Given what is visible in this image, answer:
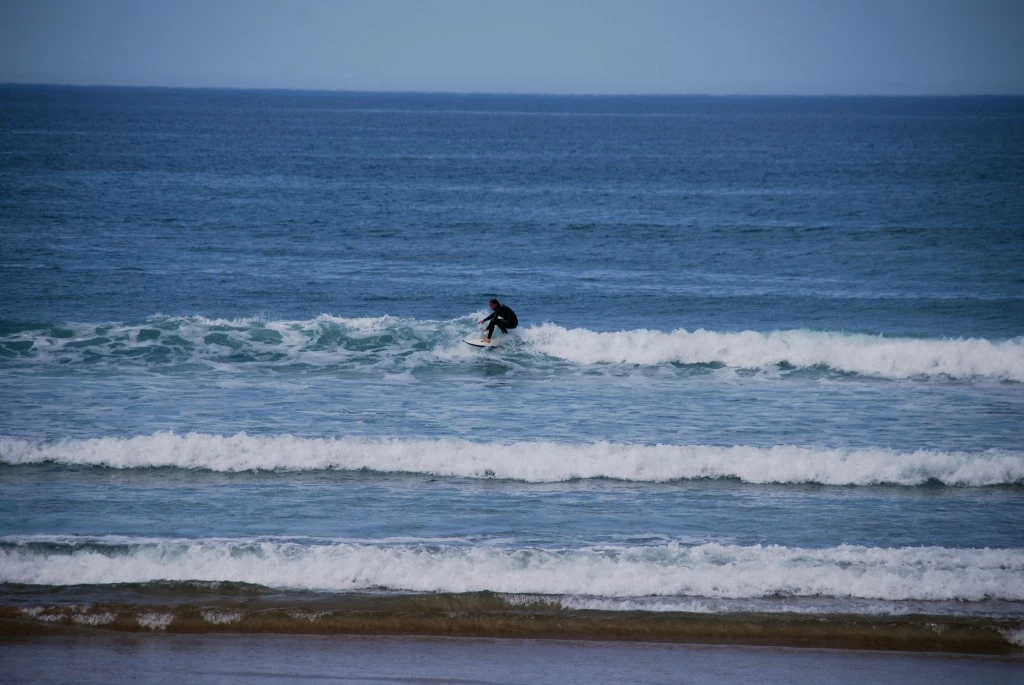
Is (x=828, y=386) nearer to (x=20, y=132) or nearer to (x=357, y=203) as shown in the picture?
(x=357, y=203)

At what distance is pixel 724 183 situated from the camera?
199 feet

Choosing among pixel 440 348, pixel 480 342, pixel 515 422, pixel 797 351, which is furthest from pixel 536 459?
pixel 797 351

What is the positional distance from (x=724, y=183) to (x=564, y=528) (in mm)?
51111

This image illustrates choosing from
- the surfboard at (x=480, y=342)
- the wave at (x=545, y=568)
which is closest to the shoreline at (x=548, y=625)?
the wave at (x=545, y=568)

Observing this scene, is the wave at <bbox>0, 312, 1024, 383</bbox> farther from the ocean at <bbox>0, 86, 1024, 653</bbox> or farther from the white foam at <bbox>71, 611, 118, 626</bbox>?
the white foam at <bbox>71, 611, 118, 626</bbox>

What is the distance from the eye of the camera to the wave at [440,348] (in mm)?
21547

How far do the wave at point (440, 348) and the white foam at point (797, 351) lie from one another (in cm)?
2

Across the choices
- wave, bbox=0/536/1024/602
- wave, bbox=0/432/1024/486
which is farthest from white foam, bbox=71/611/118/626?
wave, bbox=0/432/1024/486

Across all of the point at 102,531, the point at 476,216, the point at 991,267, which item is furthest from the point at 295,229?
the point at 102,531

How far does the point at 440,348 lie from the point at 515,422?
224 inches

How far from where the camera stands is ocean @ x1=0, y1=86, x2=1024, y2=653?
10.6 metres

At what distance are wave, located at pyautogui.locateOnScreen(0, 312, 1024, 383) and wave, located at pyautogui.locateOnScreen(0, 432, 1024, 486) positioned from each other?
5880mm

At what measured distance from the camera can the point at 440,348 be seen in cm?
2283

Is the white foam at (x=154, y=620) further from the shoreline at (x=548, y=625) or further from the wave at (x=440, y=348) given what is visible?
the wave at (x=440, y=348)
